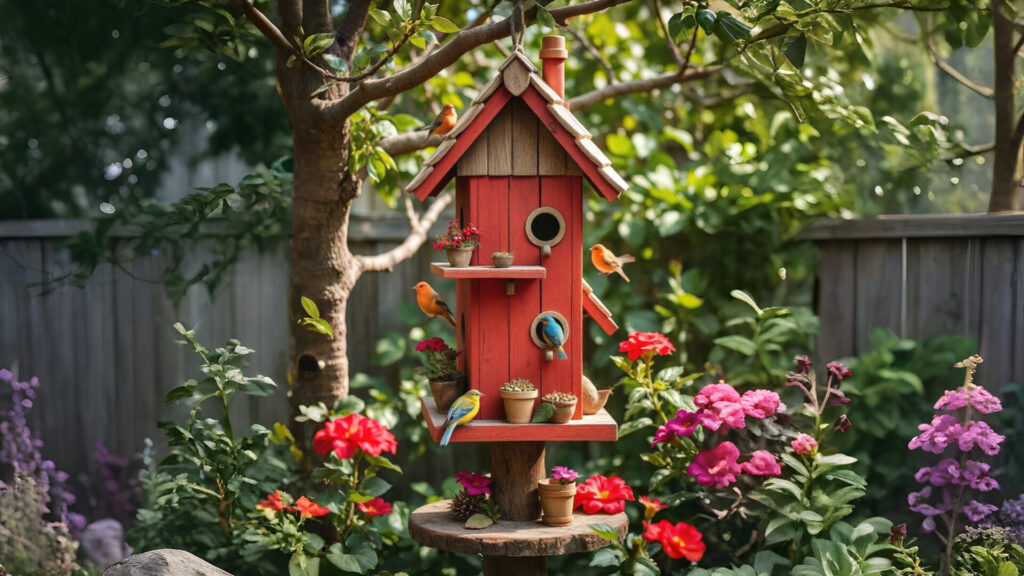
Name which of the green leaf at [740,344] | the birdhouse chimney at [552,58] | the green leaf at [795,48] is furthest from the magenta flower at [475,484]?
the green leaf at [795,48]

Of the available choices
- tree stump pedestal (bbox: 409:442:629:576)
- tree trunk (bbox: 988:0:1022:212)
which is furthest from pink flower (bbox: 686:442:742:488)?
tree trunk (bbox: 988:0:1022:212)

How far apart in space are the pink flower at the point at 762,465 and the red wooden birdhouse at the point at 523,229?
582 mm

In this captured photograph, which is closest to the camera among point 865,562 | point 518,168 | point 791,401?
point 518,168

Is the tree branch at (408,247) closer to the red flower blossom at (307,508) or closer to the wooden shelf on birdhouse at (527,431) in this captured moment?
the red flower blossom at (307,508)

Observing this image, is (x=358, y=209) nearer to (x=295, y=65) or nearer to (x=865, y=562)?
(x=295, y=65)

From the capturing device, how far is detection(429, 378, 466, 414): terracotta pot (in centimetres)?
275

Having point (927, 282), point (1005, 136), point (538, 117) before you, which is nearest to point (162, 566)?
point (538, 117)

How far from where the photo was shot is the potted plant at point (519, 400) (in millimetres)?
2619

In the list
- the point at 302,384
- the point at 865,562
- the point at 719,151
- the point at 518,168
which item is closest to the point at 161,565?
the point at 302,384

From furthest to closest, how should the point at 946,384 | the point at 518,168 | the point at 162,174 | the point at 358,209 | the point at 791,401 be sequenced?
the point at 358,209 → the point at 162,174 → the point at 791,401 → the point at 946,384 → the point at 518,168

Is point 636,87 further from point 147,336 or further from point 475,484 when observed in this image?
point 147,336

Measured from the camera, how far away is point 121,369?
4340 millimetres

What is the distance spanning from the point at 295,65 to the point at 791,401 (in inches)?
98.6

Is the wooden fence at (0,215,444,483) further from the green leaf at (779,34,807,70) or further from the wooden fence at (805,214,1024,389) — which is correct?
the green leaf at (779,34,807,70)
